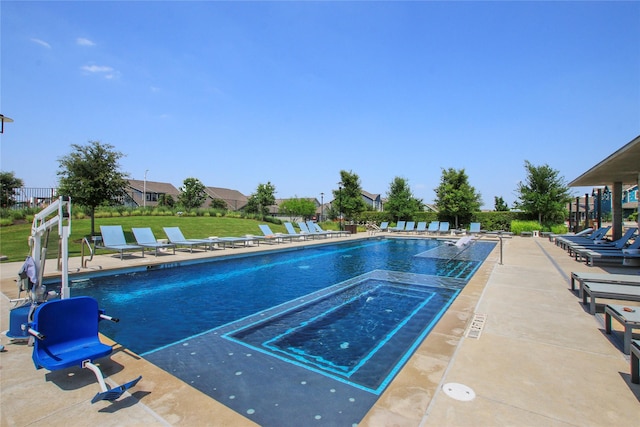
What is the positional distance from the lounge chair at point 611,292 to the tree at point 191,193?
4467 centimetres

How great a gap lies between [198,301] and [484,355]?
5356mm

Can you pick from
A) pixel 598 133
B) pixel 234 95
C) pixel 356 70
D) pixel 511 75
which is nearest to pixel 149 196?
pixel 234 95

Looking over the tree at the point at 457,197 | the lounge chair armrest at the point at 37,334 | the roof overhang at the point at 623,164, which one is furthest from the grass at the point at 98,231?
the roof overhang at the point at 623,164

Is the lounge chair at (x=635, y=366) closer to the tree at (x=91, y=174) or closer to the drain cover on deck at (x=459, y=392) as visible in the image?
the drain cover on deck at (x=459, y=392)

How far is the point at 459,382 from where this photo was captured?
2848 mm

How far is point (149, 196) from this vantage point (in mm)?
47188

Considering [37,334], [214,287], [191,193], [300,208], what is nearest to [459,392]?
[37,334]

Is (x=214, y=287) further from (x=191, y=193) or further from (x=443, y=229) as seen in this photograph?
(x=191, y=193)

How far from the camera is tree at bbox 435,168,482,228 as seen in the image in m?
26.0

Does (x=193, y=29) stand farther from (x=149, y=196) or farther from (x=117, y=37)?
(x=149, y=196)

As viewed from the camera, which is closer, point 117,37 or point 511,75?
point 117,37

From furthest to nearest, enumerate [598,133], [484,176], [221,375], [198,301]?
[484,176] < [598,133] < [198,301] < [221,375]

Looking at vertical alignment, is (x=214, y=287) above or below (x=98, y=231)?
below

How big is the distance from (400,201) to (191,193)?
29.7 metres
